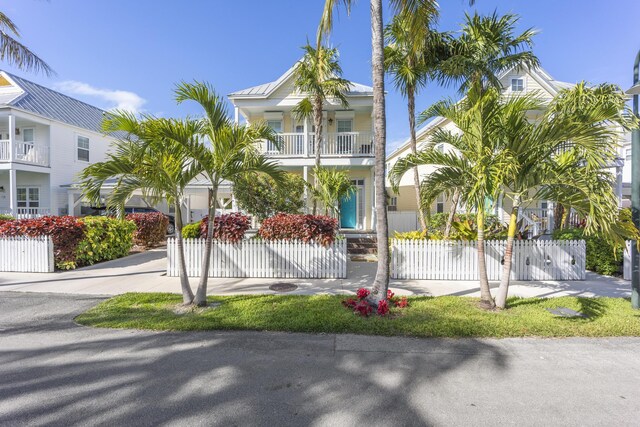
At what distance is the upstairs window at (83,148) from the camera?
63.7ft

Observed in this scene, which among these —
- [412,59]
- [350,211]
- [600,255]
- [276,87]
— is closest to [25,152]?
[276,87]

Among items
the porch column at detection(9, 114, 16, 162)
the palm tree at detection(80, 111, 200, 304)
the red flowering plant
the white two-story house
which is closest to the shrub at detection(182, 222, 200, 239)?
the palm tree at detection(80, 111, 200, 304)

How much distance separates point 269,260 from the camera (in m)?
8.35

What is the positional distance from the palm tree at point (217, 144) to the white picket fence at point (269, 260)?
2.66m

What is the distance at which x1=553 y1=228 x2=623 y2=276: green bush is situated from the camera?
8539 millimetres

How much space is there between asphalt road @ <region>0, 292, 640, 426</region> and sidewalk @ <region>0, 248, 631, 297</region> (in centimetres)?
243

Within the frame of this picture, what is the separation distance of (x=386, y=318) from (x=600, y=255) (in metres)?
7.92

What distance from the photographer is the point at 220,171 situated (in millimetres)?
5648

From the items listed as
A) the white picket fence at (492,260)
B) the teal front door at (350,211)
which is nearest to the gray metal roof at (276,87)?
the teal front door at (350,211)

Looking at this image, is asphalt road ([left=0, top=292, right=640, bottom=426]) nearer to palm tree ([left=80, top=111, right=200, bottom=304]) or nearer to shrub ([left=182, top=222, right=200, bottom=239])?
palm tree ([left=80, top=111, right=200, bottom=304])

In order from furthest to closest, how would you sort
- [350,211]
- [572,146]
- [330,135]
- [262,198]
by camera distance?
[350,211], [330,135], [262,198], [572,146]

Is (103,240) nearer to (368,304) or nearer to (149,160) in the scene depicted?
(149,160)

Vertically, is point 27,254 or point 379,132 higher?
point 379,132

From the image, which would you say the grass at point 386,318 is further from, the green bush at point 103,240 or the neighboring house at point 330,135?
the neighboring house at point 330,135
